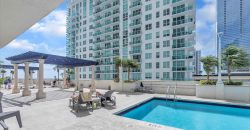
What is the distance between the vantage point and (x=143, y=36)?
39188 millimetres

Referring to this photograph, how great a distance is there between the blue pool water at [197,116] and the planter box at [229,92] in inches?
84.9

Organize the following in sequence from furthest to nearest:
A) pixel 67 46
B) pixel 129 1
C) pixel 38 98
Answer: pixel 67 46
pixel 129 1
pixel 38 98

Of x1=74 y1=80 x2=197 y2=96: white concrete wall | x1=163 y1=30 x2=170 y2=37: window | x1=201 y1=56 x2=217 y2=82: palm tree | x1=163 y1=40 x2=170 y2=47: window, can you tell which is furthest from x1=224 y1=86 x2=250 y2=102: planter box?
x1=163 y1=30 x2=170 y2=37: window

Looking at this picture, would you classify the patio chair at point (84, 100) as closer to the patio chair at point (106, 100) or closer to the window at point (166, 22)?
the patio chair at point (106, 100)

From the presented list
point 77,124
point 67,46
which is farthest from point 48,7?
point 67,46

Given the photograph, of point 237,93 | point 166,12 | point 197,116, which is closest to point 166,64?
point 166,12

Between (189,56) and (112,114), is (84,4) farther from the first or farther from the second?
(112,114)

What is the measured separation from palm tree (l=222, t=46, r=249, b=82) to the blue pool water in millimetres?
4537

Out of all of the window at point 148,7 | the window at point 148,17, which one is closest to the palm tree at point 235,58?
the window at point 148,17

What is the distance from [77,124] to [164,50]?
3210cm

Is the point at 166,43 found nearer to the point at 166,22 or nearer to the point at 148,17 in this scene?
the point at 166,22

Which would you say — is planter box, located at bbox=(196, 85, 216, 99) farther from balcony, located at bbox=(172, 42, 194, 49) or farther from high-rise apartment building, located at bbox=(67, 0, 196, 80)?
balcony, located at bbox=(172, 42, 194, 49)

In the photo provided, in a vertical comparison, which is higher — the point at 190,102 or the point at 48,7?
the point at 48,7

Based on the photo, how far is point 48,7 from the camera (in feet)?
9.30
